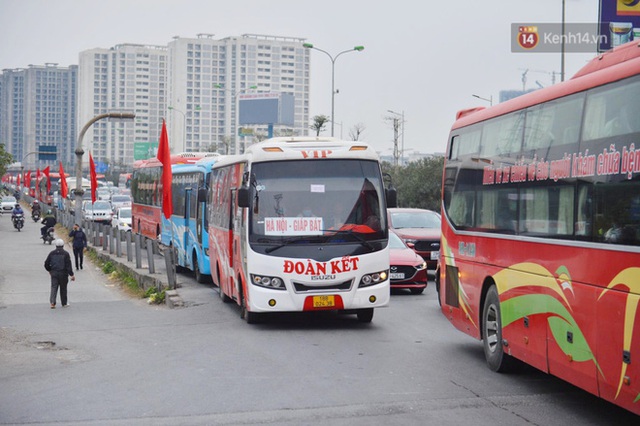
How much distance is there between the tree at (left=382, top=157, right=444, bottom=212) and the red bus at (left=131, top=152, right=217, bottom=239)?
1486cm

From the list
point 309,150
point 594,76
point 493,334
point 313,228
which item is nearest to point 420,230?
point 309,150

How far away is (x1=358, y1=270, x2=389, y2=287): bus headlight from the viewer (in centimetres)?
1438

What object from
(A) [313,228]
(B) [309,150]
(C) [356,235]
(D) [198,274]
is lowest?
(D) [198,274]

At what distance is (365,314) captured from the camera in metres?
15.3

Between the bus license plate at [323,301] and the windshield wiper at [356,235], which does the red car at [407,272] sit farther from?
the bus license plate at [323,301]

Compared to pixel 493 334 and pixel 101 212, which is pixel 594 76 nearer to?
pixel 493 334

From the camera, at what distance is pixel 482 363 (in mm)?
11562

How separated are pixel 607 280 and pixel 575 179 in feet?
3.76

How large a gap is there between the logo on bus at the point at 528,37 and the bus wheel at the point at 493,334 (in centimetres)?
1823

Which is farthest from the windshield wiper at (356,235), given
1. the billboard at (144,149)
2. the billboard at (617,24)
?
the billboard at (144,149)

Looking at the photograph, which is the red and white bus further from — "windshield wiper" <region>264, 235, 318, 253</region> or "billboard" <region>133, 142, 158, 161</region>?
"billboard" <region>133, 142, 158, 161</region>

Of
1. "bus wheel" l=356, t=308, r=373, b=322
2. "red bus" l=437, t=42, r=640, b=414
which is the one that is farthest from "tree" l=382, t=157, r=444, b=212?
"red bus" l=437, t=42, r=640, b=414

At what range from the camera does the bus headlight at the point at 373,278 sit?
14.4 m

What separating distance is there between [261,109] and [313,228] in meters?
86.4
